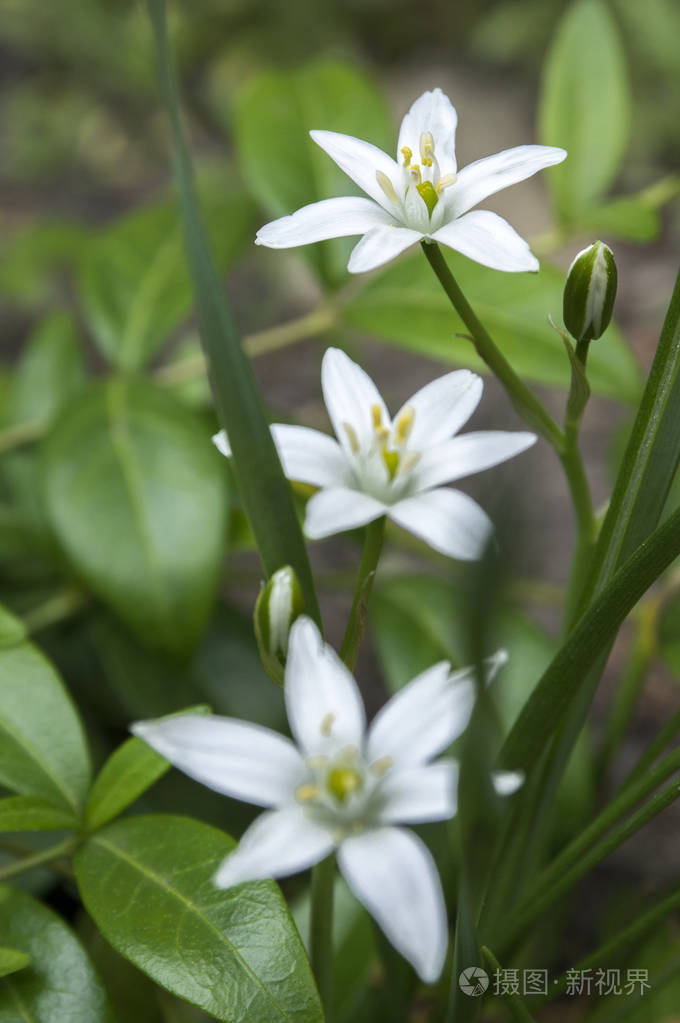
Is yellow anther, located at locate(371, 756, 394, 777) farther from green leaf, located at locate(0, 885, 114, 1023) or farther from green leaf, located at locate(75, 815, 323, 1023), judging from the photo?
green leaf, located at locate(0, 885, 114, 1023)

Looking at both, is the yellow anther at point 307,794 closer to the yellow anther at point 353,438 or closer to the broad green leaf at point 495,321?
the yellow anther at point 353,438

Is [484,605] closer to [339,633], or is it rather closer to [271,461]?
[271,461]

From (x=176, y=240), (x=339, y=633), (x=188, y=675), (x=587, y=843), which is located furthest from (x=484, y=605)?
(x=339, y=633)

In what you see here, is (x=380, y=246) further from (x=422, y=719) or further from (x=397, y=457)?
(x=422, y=719)

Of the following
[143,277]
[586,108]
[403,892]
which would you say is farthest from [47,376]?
[403,892]

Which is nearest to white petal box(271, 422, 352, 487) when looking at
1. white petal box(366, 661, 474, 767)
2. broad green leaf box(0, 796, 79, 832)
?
white petal box(366, 661, 474, 767)
